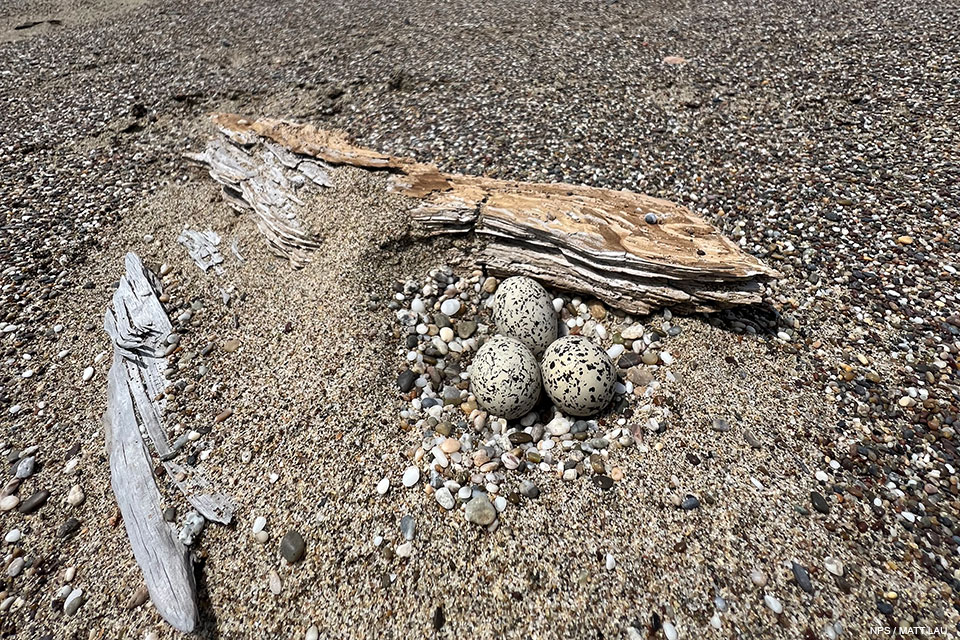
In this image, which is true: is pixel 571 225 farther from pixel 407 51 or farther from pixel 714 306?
pixel 407 51

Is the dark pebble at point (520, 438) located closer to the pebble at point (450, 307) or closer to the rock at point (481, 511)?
the rock at point (481, 511)

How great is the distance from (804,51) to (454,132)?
4.27 metres

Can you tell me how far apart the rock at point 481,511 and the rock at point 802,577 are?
1344 millimetres

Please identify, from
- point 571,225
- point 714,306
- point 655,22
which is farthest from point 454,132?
point 655,22

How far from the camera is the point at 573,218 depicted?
11.0 feet

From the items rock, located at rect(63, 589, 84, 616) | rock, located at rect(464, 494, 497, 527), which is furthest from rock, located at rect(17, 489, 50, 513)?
rock, located at rect(464, 494, 497, 527)

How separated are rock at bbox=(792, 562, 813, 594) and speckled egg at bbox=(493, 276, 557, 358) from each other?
5.21 ft

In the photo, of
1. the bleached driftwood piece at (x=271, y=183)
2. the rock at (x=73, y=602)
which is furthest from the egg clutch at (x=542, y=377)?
the rock at (x=73, y=602)

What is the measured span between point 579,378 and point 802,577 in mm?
1290

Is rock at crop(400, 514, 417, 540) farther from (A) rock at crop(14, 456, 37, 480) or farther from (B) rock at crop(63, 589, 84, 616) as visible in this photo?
(A) rock at crop(14, 456, 37, 480)

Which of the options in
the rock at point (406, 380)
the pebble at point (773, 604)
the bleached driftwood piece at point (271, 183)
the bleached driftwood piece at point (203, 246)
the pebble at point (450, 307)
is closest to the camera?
the pebble at point (773, 604)

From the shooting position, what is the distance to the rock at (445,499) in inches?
100

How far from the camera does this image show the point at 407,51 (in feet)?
22.1

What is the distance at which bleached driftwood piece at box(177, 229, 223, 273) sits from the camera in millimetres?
4086
